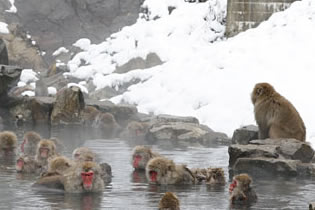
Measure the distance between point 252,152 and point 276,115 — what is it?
100 centimetres

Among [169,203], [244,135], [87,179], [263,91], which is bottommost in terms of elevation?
[169,203]

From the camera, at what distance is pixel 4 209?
27.8 ft

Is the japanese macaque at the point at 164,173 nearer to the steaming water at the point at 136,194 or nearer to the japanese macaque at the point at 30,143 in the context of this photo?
the steaming water at the point at 136,194

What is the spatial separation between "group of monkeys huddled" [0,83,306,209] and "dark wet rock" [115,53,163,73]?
1026cm

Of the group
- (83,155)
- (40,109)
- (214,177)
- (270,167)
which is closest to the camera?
(214,177)

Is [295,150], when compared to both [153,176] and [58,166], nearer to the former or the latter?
[153,176]

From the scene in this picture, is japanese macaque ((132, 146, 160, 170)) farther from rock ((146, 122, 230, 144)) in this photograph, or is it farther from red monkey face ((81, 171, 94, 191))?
rock ((146, 122, 230, 144))

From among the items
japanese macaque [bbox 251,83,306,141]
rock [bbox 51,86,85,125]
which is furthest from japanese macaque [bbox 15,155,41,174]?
rock [bbox 51,86,85,125]

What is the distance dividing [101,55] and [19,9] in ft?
19.7

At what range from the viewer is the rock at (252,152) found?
1134 cm

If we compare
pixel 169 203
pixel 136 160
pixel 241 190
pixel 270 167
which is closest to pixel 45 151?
pixel 136 160

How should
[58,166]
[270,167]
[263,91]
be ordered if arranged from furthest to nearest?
1. [263,91]
2. [270,167]
3. [58,166]

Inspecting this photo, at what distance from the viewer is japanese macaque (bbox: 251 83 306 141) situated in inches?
478

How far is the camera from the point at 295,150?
11.6 m
